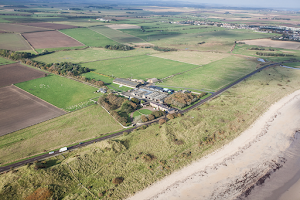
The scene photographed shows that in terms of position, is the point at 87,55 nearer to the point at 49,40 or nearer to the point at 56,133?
the point at 49,40

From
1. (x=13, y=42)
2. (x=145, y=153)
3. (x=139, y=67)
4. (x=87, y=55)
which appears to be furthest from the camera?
(x=13, y=42)

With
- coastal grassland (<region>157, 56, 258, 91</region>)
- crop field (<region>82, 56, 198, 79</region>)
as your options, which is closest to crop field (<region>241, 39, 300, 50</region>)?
coastal grassland (<region>157, 56, 258, 91</region>)

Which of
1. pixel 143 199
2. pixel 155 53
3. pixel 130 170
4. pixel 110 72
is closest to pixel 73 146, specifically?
pixel 130 170

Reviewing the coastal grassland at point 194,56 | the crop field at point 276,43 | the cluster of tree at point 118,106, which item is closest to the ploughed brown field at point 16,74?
the cluster of tree at point 118,106

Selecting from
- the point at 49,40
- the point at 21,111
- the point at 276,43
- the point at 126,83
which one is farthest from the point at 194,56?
the point at 49,40

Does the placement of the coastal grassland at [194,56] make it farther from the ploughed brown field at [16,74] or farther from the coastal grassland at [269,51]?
the ploughed brown field at [16,74]

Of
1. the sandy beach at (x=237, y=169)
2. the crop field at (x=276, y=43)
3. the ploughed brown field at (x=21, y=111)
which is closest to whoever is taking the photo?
the sandy beach at (x=237, y=169)

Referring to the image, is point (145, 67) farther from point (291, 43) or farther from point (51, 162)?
point (291, 43)

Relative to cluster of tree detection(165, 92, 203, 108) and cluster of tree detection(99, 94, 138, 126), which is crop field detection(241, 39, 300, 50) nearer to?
cluster of tree detection(165, 92, 203, 108)
